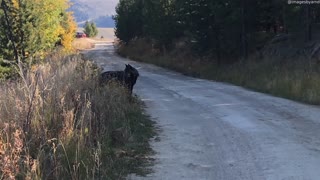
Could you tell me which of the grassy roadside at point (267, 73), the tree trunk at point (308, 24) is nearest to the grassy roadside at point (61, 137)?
the grassy roadside at point (267, 73)

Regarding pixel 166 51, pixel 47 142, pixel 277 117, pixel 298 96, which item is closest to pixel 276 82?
pixel 298 96

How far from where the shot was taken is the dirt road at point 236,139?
6.46 m

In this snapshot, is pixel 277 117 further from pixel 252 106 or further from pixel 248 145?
pixel 248 145

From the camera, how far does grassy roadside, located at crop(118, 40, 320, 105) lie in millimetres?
14906

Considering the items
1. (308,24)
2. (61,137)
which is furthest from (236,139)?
(308,24)

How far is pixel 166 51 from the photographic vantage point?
1596 inches

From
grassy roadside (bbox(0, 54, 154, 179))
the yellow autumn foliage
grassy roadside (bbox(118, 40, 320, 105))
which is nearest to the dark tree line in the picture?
grassy roadside (bbox(118, 40, 320, 105))

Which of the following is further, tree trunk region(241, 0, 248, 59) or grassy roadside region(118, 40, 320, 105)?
tree trunk region(241, 0, 248, 59)

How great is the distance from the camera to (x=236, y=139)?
8.48 metres

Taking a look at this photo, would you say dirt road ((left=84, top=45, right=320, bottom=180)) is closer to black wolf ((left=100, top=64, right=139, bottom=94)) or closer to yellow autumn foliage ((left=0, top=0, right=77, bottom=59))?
black wolf ((left=100, top=64, right=139, bottom=94))

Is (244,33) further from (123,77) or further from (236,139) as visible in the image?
(236,139)

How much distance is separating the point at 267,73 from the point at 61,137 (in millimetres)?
14987

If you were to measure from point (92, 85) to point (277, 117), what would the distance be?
441 centimetres

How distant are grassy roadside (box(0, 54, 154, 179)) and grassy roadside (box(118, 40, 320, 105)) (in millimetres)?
7470
